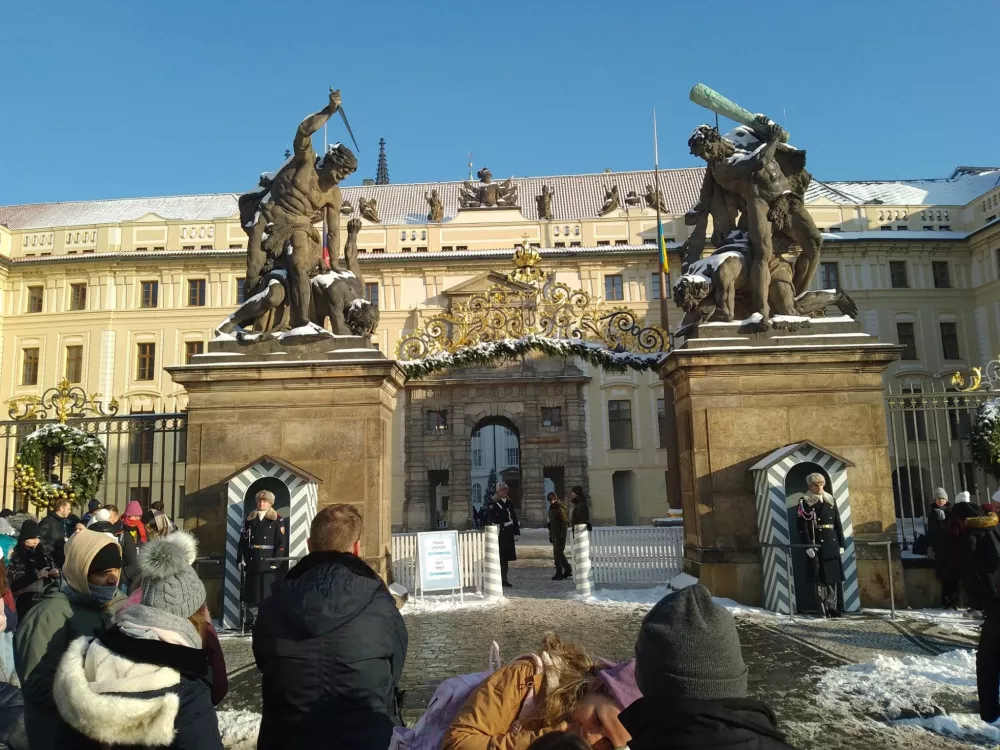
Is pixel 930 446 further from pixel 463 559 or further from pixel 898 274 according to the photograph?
pixel 898 274

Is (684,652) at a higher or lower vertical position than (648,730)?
higher

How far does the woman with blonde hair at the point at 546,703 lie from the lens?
252 centimetres

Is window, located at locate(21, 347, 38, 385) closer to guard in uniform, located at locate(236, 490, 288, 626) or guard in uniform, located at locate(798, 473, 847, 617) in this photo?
guard in uniform, located at locate(236, 490, 288, 626)

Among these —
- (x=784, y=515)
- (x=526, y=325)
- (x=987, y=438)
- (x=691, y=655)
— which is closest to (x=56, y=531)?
(x=526, y=325)

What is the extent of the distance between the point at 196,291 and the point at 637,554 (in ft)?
107

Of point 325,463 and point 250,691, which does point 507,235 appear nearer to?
point 325,463

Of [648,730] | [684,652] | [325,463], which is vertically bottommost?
[648,730]

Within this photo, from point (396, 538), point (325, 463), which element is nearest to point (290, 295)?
point (325, 463)

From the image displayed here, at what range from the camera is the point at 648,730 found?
196cm

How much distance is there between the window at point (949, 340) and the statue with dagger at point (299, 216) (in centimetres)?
3612

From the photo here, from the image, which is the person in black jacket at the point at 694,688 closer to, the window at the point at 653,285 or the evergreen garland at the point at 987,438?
the evergreen garland at the point at 987,438

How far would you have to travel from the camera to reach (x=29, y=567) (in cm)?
789

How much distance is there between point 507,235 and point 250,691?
32.1 metres

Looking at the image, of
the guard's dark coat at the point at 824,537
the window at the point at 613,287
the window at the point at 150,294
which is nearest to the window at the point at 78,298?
the window at the point at 150,294
